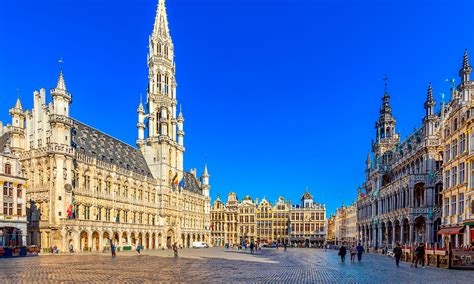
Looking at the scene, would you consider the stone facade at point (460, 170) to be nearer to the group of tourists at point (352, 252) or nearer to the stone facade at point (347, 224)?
the group of tourists at point (352, 252)

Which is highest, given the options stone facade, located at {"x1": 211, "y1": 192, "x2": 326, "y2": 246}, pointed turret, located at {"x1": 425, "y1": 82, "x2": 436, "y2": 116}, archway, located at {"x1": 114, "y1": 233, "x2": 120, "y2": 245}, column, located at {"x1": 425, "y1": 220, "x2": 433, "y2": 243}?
pointed turret, located at {"x1": 425, "y1": 82, "x2": 436, "y2": 116}

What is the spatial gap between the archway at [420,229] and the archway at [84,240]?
47.7m

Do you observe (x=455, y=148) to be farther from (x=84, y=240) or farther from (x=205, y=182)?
(x=205, y=182)

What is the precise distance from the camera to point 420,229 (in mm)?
56125

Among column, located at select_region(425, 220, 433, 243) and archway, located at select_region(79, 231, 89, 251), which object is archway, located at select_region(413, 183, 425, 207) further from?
archway, located at select_region(79, 231, 89, 251)

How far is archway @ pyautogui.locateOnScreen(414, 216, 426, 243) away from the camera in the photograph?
54294mm

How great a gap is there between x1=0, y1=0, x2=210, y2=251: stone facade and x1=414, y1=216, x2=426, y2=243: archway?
47276 mm

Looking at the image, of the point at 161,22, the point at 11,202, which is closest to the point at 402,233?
the point at 11,202

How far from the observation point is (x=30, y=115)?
62.3 m

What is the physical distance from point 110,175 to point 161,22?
46.2 meters

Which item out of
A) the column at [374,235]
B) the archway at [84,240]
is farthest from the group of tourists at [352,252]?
the column at [374,235]

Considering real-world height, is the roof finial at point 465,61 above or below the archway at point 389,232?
above

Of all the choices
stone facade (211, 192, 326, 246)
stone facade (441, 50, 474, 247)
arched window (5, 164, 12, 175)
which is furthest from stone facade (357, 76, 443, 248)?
stone facade (211, 192, 326, 246)

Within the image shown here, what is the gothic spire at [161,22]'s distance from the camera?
98438 mm
